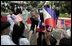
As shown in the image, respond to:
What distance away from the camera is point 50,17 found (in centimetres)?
467

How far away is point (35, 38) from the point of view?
4.68 m

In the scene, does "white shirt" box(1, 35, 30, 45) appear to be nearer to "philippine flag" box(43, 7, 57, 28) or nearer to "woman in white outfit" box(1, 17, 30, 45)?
"woman in white outfit" box(1, 17, 30, 45)

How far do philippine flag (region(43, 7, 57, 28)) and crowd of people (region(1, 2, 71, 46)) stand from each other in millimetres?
46

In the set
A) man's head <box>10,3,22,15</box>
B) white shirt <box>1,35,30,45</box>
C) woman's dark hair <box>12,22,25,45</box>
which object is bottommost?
white shirt <box>1,35,30,45</box>

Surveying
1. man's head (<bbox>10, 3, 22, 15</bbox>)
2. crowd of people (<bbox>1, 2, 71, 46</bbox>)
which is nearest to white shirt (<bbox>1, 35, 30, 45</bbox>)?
crowd of people (<bbox>1, 2, 71, 46</bbox>)

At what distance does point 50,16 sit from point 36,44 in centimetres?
43

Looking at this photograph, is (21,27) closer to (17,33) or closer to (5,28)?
(17,33)

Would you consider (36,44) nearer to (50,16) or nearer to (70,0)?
(50,16)

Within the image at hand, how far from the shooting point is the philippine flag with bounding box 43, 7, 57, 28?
183 inches

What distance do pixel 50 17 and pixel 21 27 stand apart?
0.42 meters

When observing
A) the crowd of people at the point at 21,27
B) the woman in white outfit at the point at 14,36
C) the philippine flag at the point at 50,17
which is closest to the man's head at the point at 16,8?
the crowd of people at the point at 21,27

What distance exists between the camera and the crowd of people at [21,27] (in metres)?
4.64

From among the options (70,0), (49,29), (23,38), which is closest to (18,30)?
(23,38)

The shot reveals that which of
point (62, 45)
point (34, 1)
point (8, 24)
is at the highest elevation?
point (34, 1)
